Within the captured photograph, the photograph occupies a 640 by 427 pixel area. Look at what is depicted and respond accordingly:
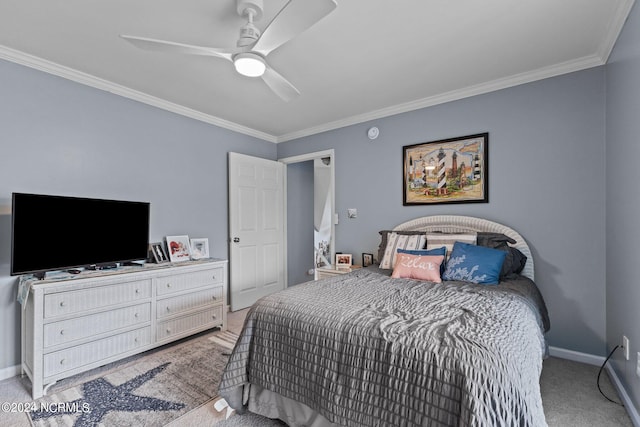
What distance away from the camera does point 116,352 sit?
2420mm

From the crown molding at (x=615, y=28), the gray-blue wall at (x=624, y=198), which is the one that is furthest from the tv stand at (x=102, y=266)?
the crown molding at (x=615, y=28)

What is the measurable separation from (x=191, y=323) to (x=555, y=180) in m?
3.55

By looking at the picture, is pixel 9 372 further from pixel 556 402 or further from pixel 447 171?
pixel 447 171

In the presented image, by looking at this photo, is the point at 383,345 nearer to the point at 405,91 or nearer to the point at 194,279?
the point at 194,279

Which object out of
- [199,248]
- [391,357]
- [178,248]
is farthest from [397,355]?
[199,248]

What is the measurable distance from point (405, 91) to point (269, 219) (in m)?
2.48

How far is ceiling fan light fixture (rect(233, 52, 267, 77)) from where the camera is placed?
5.84 ft

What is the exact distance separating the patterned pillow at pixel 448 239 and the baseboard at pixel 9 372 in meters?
3.50

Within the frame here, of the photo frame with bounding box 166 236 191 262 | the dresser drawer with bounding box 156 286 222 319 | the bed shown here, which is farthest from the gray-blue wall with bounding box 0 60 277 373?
the bed

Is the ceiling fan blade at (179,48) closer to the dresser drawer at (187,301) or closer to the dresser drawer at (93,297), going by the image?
the dresser drawer at (93,297)

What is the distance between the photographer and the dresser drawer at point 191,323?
2.73 meters

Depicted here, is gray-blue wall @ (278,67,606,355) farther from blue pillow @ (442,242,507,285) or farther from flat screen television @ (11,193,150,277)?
flat screen television @ (11,193,150,277)

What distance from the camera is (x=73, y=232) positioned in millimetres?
2377

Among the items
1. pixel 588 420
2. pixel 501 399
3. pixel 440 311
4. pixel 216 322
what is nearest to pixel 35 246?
pixel 216 322
